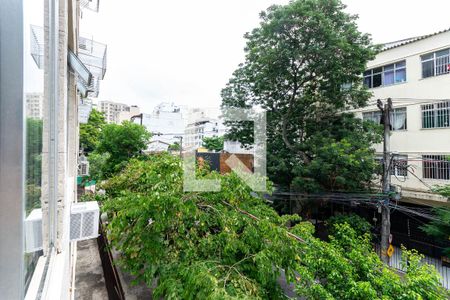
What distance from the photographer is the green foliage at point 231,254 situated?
7.52 feet

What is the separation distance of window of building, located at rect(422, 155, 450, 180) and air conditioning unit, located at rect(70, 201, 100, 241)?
10.0m

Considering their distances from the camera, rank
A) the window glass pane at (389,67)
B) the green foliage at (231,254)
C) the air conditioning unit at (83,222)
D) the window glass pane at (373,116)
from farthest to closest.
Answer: the window glass pane at (373,116) → the window glass pane at (389,67) → the green foliage at (231,254) → the air conditioning unit at (83,222)

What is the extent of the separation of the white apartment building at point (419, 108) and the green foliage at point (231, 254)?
20.9 feet

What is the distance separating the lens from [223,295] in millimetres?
2137

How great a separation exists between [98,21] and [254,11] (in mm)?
5350

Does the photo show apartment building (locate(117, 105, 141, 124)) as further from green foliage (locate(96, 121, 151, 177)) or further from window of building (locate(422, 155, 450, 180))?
window of building (locate(422, 155, 450, 180))

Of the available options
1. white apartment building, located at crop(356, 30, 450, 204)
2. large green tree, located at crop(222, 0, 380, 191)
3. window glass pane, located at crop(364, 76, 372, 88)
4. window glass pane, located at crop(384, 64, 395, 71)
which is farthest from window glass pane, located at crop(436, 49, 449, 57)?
window glass pane, located at crop(364, 76, 372, 88)

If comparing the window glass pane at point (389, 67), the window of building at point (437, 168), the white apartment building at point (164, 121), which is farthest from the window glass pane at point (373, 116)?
the white apartment building at point (164, 121)

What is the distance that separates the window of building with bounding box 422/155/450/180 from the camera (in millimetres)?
7828

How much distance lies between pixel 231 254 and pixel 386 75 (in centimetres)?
1037

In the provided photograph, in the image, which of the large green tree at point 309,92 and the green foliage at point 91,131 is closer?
the large green tree at point 309,92

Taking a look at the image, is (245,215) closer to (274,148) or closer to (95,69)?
(95,69)

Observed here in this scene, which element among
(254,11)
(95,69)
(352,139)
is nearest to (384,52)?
(352,139)

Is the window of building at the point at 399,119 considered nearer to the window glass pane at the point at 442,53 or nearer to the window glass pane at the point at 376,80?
the window glass pane at the point at 376,80
